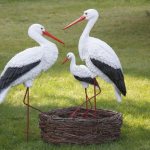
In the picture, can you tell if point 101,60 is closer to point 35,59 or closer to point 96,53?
point 96,53

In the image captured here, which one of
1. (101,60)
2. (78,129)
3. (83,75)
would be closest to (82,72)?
(83,75)

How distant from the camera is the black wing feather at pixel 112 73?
270 inches

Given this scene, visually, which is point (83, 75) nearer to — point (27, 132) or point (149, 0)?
point (27, 132)

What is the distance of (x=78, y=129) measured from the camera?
21.9 feet

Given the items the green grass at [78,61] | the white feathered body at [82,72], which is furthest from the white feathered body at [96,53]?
the green grass at [78,61]

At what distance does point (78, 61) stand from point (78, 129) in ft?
21.7

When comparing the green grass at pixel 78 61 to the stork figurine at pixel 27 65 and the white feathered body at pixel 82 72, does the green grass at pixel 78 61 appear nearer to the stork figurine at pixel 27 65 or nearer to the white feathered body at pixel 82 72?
the stork figurine at pixel 27 65

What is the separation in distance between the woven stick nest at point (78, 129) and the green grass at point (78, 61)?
0.10m

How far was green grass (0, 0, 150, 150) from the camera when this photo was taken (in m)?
7.38

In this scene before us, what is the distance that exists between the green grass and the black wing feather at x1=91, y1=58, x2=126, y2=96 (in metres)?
0.73

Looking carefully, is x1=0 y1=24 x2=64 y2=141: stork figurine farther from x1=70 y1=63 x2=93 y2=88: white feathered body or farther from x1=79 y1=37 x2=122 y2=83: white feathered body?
x1=70 y1=63 x2=93 y2=88: white feathered body

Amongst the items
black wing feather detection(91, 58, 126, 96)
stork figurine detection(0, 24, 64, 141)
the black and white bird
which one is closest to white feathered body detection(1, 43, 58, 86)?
stork figurine detection(0, 24, 64, 141)

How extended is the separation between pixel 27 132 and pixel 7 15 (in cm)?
1678

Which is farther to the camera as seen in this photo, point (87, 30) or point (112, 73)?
point (87, 30)
